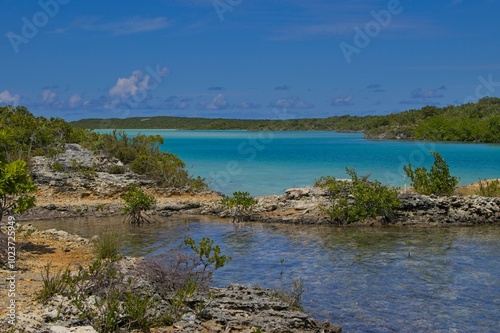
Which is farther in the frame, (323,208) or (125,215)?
(125,215)

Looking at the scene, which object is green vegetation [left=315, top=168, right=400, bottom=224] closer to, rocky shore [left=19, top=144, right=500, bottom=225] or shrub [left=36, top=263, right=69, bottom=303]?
rocky shore [left=19, top=144, right=500, bottom=225]

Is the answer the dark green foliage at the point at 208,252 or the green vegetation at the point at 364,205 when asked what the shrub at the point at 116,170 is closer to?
the green vegetation at the point at 364,205

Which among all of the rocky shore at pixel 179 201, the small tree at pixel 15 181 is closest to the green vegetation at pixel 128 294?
the small tree at pixel 15 181

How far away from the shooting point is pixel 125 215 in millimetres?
23406

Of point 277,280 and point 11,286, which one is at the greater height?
point 11,286

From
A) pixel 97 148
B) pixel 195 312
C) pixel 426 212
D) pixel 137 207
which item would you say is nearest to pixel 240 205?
pixel 137 207

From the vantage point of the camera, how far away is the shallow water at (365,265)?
10734 millimetres

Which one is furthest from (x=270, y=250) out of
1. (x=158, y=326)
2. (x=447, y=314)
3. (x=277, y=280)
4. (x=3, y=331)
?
(x=3, y=331)

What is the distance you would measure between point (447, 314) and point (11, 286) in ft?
27.9

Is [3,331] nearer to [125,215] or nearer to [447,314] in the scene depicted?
[447,314]

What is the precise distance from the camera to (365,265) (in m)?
14.7

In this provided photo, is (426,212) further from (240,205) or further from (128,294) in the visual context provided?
(128,294)

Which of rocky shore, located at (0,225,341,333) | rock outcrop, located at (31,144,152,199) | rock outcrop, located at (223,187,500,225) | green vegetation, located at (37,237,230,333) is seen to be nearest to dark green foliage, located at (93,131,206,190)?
rock outcrop, located at (31,144,152,199)

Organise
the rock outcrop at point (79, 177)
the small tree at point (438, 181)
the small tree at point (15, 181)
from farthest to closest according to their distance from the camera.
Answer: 1. the rock outcrop at point (79, 177)
2. the small tree at point (438, 181)
3. the small tree at point (15, 181)
